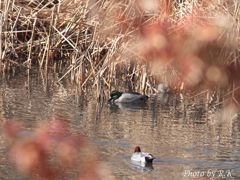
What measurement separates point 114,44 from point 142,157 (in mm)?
2766

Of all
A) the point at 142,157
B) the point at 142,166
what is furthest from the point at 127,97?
the point at 142,157

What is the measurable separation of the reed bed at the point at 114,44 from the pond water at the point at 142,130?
19.4 inches

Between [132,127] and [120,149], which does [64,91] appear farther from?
[120,149]

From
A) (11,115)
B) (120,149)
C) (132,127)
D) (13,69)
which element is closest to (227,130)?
(132,127)

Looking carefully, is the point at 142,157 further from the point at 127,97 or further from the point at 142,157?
the point at 127,97

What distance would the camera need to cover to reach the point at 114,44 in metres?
8.66

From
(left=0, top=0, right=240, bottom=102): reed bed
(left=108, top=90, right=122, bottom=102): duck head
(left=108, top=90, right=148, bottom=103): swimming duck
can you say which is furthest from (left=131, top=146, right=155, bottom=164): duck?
(left=108, top=90, right=122, bottom=102): duck head

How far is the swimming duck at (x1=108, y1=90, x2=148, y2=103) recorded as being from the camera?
9.79 metres

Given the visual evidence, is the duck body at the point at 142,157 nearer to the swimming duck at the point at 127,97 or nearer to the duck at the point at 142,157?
the duck at the point at 142,157

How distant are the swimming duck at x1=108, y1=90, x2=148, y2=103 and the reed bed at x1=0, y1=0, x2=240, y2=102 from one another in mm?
182

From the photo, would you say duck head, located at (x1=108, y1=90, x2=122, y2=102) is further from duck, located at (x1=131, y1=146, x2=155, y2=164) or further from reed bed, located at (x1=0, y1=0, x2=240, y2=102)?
duck, located at (x1=131, y1=146, x2=155, y2=164)

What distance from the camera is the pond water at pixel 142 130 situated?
6.30 meters

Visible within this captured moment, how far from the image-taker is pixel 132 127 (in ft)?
26.5

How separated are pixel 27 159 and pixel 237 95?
1.46 ft
